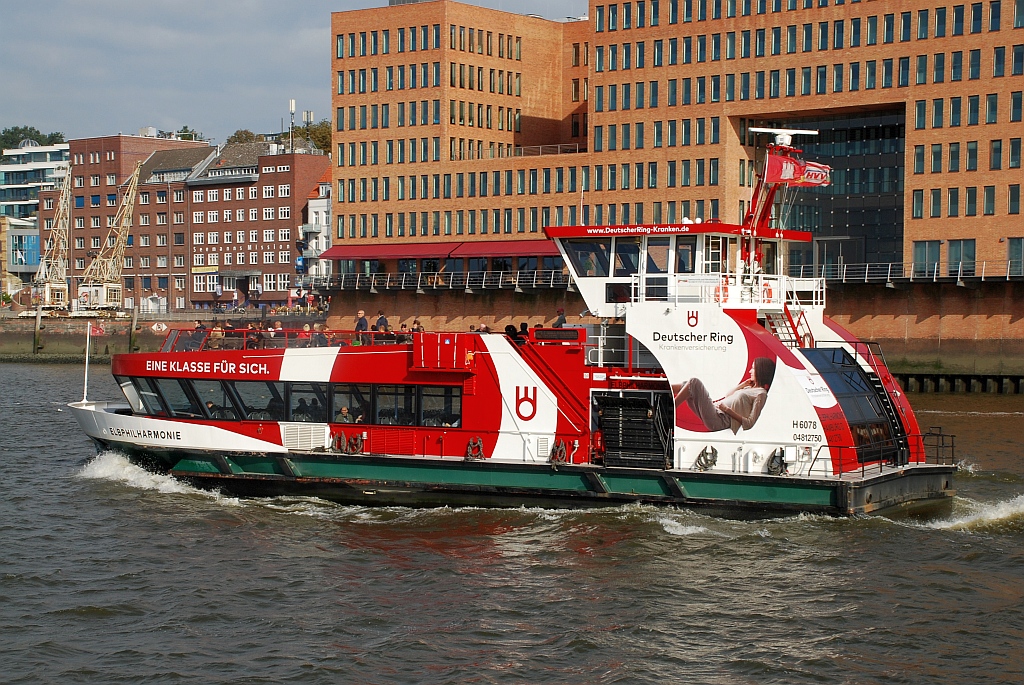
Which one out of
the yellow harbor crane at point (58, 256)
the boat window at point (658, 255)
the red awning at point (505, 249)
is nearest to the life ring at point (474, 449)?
the boat window at point (658, 255)

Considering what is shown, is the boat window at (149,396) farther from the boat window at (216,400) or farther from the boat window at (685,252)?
the boat window at (685,252)

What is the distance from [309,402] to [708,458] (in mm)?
8237

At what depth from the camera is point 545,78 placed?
8619 cm

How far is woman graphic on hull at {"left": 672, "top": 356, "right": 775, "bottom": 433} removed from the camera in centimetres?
2229

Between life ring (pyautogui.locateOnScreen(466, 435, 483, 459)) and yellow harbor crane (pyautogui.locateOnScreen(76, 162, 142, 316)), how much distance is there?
95.1 meters

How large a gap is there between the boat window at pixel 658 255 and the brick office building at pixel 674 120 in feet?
104

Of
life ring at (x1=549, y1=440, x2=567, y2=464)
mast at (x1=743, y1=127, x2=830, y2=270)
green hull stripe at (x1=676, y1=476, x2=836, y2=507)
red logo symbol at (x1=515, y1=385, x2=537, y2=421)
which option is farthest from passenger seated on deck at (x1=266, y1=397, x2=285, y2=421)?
mast at (x1=743, y1=127, x2=830, y2=270)

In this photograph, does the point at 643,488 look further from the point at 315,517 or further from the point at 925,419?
the point at 925,419

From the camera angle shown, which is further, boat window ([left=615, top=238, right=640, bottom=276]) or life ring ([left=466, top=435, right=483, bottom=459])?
boat window ([left=615, top=238, right=640, bottom=276])

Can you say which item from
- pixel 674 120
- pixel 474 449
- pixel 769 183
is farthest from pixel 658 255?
pixel 674 120

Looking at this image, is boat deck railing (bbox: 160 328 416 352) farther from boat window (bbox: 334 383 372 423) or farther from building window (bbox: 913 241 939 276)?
building window (bbox: 913 241 939 276)

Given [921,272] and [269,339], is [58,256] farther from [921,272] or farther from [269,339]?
[269,339]

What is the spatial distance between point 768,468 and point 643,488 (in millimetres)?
2248

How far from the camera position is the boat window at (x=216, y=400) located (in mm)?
26125
